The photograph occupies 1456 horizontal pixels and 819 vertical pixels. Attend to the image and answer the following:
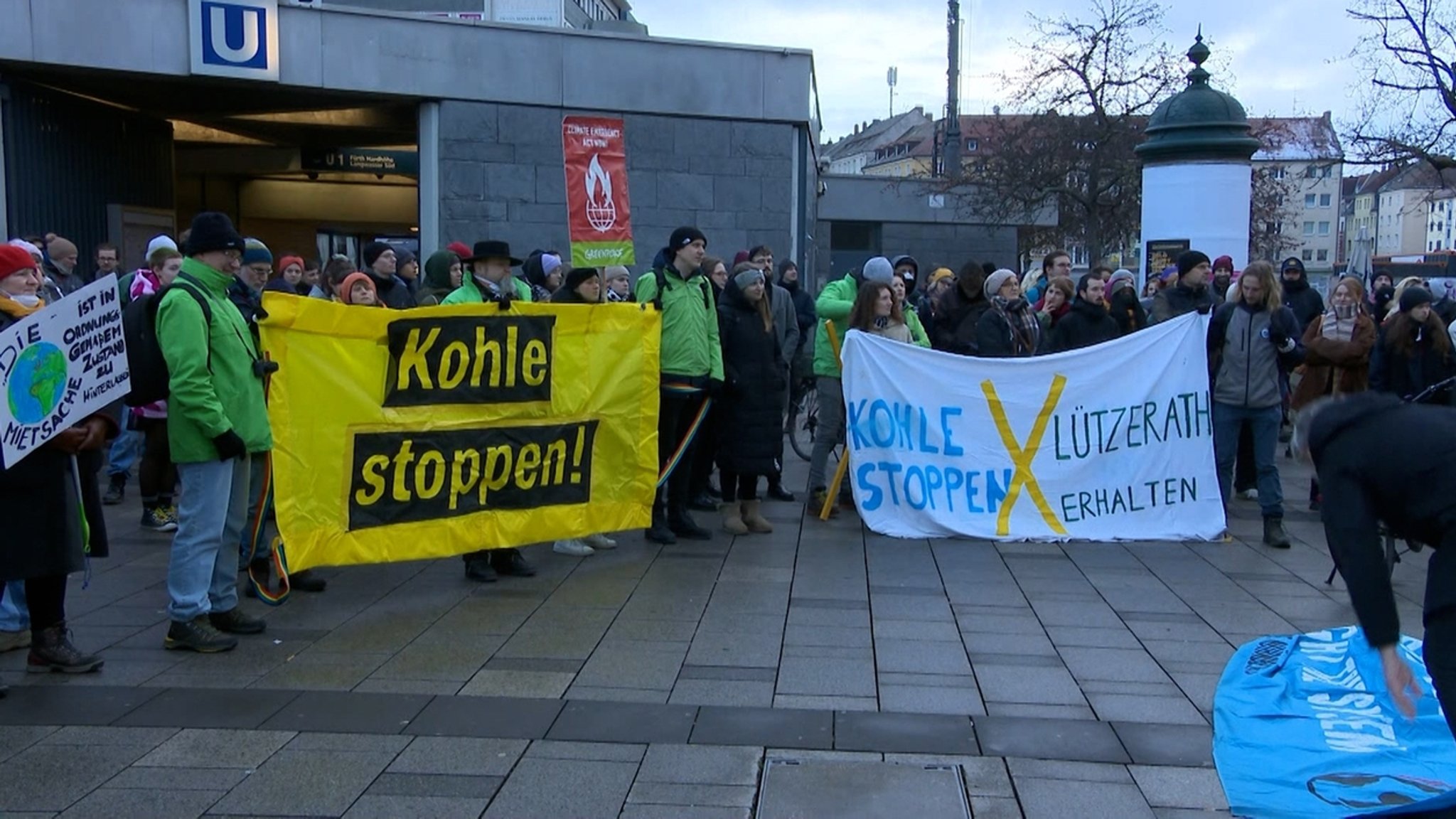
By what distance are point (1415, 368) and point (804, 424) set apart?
222 inches

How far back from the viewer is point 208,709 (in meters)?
5.35

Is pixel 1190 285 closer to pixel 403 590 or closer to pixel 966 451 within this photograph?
pixel 966 451

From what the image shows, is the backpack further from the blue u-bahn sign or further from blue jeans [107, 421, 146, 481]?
the blue u-bahn sign

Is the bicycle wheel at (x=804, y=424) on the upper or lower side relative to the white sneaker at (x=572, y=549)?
upper

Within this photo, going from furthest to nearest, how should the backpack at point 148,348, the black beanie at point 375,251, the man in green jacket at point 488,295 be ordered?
the black beanie at point 375,251 → the man in green jacket at point 488,295 → the backpack at point 148,348

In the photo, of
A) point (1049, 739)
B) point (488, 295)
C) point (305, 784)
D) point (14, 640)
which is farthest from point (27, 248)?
point (1049, 739)

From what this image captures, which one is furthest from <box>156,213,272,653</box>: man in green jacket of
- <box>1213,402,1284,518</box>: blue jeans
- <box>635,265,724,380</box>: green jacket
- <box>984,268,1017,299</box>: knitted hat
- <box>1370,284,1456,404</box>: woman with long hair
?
<box>1370,284,1456,404</box>: woman with long hair

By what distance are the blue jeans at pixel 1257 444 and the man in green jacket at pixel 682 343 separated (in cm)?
353

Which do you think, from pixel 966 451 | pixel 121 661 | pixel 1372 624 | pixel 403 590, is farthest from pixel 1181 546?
pixel 121 661

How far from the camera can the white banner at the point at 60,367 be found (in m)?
5.49

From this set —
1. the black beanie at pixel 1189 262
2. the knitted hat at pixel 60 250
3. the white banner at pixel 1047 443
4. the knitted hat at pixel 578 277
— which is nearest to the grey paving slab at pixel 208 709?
the knitted hat at pixel 578 277

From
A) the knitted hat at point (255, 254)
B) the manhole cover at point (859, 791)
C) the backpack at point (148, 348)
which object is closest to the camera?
the manhole cover at point (859, 791)

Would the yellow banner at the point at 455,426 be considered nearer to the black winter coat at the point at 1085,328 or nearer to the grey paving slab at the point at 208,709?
the grey paving slab at the point at 208,709

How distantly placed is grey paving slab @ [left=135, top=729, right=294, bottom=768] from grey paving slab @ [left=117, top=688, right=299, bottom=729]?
0.30 feet
